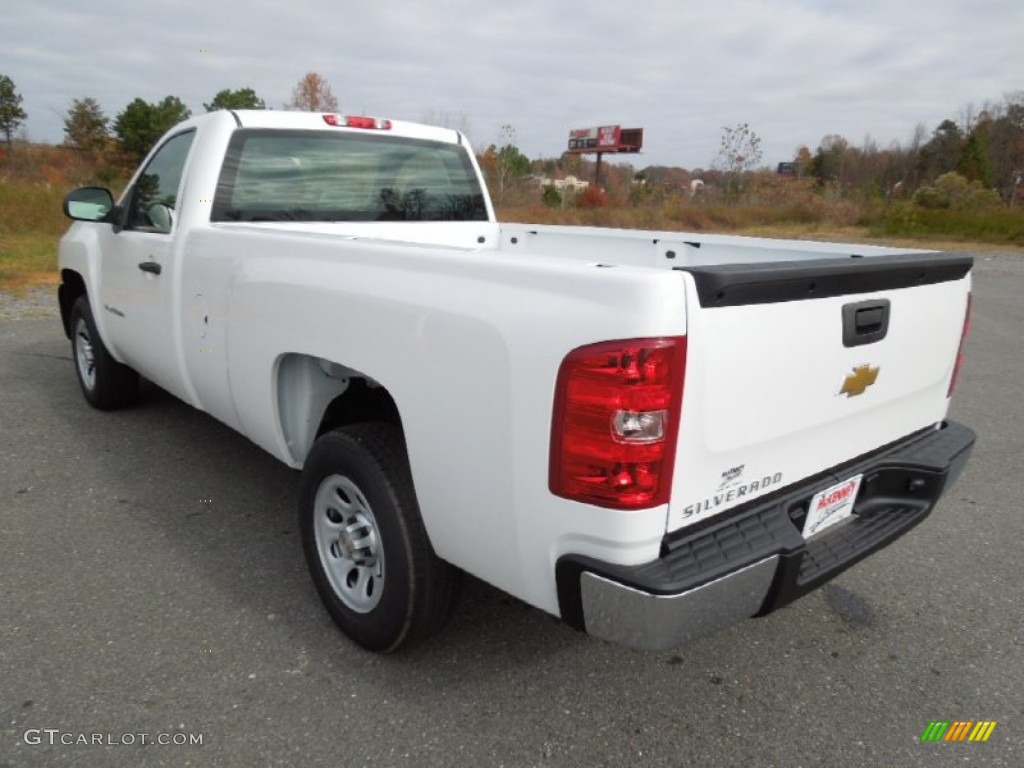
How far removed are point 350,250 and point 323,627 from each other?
138 cm

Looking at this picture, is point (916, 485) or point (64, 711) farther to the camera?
point (916, 485)

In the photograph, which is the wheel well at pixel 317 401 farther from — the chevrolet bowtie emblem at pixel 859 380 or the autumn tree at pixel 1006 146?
the autumn tree at pixel 1006 146

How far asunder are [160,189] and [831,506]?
3593 mm

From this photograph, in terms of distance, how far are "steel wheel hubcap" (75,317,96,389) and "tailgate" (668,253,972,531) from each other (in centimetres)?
456

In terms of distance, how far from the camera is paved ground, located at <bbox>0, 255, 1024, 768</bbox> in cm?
206

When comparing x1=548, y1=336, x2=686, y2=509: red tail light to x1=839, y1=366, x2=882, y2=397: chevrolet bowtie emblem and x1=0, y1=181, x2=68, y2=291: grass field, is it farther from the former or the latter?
x1=0, y1=181, x2=68, y2=291: grass field

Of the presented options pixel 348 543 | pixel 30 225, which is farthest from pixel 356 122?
pixel 30 225

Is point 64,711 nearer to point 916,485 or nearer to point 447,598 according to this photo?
point 447,598

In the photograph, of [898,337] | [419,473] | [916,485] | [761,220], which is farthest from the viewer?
[761,220]

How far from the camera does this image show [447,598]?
2240mm

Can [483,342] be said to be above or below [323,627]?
above

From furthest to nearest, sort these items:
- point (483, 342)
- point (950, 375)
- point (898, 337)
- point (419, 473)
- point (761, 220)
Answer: point (761, 220), point (950, 375), point (898, 337), point (419, 473), point (483, 342)

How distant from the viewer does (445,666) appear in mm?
2385

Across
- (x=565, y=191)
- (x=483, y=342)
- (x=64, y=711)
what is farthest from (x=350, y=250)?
(x=565, y=191)
